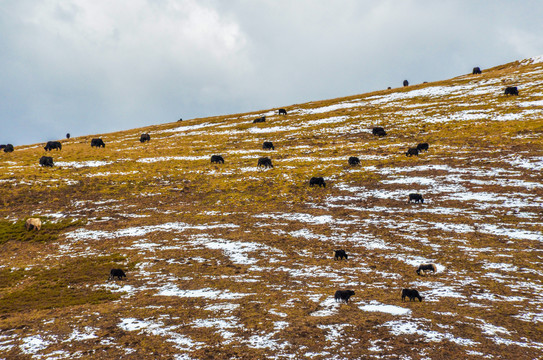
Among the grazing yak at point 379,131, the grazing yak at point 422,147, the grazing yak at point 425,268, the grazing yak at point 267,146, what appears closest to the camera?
the grazing yak at point 425,268

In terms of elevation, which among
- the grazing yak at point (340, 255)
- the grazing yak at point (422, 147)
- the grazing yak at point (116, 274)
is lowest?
the grazing yak at point (340, 255)

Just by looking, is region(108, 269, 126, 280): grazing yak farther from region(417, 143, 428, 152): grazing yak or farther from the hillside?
region(417, 143, 428, 152): grazing yak

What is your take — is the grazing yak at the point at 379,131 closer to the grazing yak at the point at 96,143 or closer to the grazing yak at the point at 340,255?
the grazing yak at the point at 340,255

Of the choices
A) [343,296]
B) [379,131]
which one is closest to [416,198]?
[343,296]

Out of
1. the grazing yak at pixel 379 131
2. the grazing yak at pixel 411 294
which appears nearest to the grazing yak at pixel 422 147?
the grazing yak at pixel 379 131

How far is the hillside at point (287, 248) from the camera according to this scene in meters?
10.9

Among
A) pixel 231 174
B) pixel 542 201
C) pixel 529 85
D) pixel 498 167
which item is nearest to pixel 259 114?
pixel 231 174

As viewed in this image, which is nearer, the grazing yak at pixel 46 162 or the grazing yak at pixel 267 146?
the grazing yak at pixel 46 162

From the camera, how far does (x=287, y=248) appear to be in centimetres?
2106

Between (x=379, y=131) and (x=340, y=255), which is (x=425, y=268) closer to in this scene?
(x=340, y=255)

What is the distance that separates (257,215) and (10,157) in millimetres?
42690

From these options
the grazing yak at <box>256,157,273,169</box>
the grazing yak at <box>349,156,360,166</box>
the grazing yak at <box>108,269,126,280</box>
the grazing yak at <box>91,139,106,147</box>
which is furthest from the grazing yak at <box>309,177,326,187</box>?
the grazing yak at <box>91,139,106,147</box>

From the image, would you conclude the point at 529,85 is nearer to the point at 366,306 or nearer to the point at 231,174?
the point at 231,174

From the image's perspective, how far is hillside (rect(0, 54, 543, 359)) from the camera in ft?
35.8
